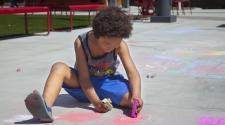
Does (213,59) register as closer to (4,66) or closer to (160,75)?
(160,75)

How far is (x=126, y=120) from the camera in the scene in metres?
4.51

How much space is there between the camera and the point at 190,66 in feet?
24.8

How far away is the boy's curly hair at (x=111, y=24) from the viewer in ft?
14.5

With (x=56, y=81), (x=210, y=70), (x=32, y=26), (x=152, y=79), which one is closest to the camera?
(x=56, y=81)

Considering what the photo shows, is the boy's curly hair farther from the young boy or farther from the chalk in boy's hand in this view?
the chalk in boy's hand

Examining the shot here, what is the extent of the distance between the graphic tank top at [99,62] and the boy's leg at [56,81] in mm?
197

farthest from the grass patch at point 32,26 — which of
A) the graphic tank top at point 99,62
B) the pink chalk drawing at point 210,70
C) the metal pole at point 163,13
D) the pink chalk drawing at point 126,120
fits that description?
the pink chalk drawing at point 126,120

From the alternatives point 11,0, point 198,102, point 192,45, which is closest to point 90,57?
point 198,102

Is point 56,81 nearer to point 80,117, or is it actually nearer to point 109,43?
point 80,117

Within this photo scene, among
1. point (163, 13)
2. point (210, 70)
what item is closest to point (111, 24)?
point (210, 70)

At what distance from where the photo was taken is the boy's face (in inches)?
176

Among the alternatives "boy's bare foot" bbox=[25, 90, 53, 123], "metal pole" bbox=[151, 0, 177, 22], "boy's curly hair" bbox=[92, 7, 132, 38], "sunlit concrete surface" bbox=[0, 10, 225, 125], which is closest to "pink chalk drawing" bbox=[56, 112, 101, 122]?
"sunlit concrete surface" bbox=[0, 10, 225, 125]

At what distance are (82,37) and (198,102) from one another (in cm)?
139

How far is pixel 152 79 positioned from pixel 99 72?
1.83 metres
